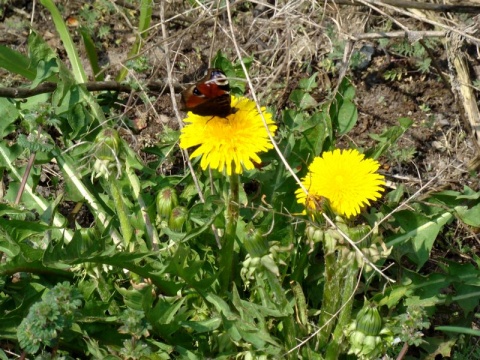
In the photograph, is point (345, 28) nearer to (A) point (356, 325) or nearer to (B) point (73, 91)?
(B) point (73, 91)

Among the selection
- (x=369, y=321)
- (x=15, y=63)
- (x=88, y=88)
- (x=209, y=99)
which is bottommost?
(x=369, y=321)

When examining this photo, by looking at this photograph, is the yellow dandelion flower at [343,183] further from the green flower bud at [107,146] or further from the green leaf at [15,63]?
the green leaf at [15,63]

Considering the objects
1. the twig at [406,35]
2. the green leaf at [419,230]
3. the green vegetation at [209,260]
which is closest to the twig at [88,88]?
the green vegetation at [209,260]

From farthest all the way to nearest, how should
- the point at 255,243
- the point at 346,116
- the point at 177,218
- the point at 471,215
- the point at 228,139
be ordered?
the point at 346,116 → the point at 471,215 → the point at 177,218 → the point at 228,139 → the point at 255,243

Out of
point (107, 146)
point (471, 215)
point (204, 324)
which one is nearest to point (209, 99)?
point (107, 146)

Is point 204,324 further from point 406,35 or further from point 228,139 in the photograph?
point 406,35

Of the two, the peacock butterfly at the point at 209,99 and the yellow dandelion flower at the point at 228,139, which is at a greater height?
the peacock butterfly at the point at 209,99

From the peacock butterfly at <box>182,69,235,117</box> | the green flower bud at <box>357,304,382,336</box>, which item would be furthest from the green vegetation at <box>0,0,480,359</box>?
the peacock butterfly at <box>182,69,235,117</box>
